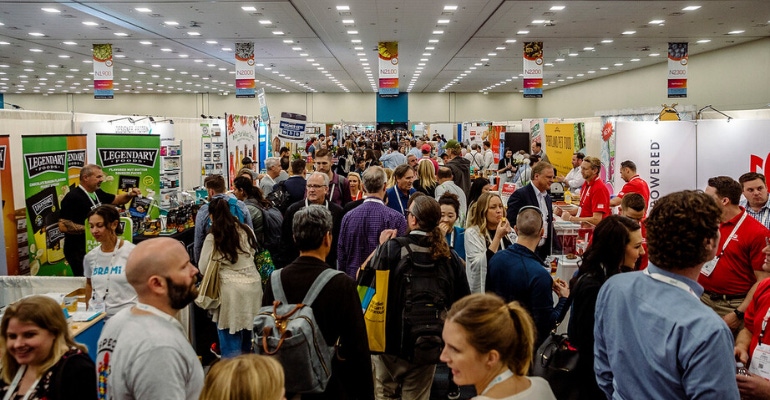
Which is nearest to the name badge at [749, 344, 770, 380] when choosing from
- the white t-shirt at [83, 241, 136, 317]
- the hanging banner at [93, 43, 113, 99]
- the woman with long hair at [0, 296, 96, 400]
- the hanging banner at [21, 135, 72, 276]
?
the woman with long hair at [0, 296, 96, 400]

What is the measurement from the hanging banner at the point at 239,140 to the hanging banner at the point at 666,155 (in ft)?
23.8

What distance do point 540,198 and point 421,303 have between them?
322 cm

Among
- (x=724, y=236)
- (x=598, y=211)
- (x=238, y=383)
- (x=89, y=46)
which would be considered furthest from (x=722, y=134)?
(x=89, y=46)

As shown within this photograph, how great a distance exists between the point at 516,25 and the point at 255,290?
10.8 meters

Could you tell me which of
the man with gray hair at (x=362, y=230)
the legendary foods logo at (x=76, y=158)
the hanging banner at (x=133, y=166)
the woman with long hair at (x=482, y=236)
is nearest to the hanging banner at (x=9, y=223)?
the legendary foods logo at (x=76, y=158)

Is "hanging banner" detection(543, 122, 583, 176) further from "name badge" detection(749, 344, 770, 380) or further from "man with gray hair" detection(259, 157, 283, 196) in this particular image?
"name badge" detection(749, 344, 770, 380)

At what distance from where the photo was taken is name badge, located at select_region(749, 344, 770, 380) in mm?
2484

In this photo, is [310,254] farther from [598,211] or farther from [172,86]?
[172,86]

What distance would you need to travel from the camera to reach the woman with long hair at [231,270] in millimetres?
4418

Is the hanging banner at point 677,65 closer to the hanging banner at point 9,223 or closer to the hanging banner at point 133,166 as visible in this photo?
the hanging banner at point 133,166

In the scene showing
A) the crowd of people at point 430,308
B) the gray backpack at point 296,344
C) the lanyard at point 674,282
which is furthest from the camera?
the gray backpack at point 296,344

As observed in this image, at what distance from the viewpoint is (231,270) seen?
4.55 m

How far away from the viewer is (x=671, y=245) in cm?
186

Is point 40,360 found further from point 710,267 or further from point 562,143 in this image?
point 562,143
